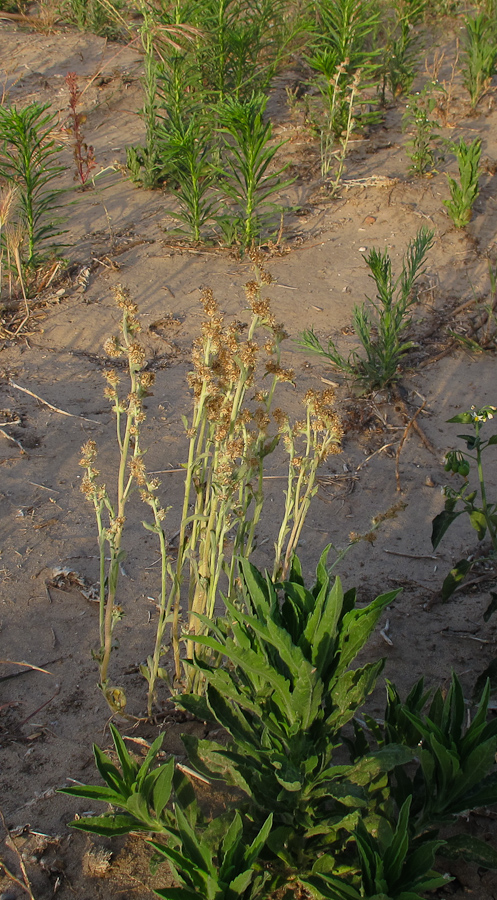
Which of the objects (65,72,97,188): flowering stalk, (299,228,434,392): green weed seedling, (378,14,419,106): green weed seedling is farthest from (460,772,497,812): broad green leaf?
(378,14,419,106): green weed seedling

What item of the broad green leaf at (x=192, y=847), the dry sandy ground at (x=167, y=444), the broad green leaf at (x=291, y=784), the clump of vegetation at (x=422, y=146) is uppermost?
the clump of vegetation at (x=422, y=146)

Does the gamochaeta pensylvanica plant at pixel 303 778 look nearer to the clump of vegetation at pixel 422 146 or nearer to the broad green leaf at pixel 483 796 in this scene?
the broad green leaf at pixel 483 796

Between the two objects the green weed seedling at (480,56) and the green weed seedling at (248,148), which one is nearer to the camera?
the green weed seedling at (248,148)

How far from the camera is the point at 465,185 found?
572cm

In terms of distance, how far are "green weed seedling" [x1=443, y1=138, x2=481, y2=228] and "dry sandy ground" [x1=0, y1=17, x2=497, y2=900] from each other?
0.15 meters

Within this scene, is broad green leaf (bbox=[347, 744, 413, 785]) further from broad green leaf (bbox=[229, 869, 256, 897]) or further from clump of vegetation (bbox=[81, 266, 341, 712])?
clump of vegetation (bbox=[81, 266, 341, 712])

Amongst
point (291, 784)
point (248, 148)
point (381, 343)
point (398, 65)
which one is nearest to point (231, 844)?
point (291, 784)

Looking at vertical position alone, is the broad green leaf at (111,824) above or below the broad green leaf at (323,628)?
below

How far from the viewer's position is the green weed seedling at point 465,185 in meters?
5.62

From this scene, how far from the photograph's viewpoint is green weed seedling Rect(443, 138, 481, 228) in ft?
18.4

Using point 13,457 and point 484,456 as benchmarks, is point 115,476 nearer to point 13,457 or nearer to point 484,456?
point 13,457

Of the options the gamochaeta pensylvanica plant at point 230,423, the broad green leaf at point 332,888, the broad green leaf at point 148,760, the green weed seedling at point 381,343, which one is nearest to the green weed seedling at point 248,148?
the green weed seedling at point 381,343

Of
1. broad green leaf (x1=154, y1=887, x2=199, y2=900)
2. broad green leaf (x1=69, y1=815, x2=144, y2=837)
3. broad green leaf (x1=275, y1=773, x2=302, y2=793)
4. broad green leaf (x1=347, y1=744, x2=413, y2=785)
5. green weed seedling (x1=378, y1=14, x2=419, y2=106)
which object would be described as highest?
green weed seedling (x1=378, y1=14, x2=419, y2=106)

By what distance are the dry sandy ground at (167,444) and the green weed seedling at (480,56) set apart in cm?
25
